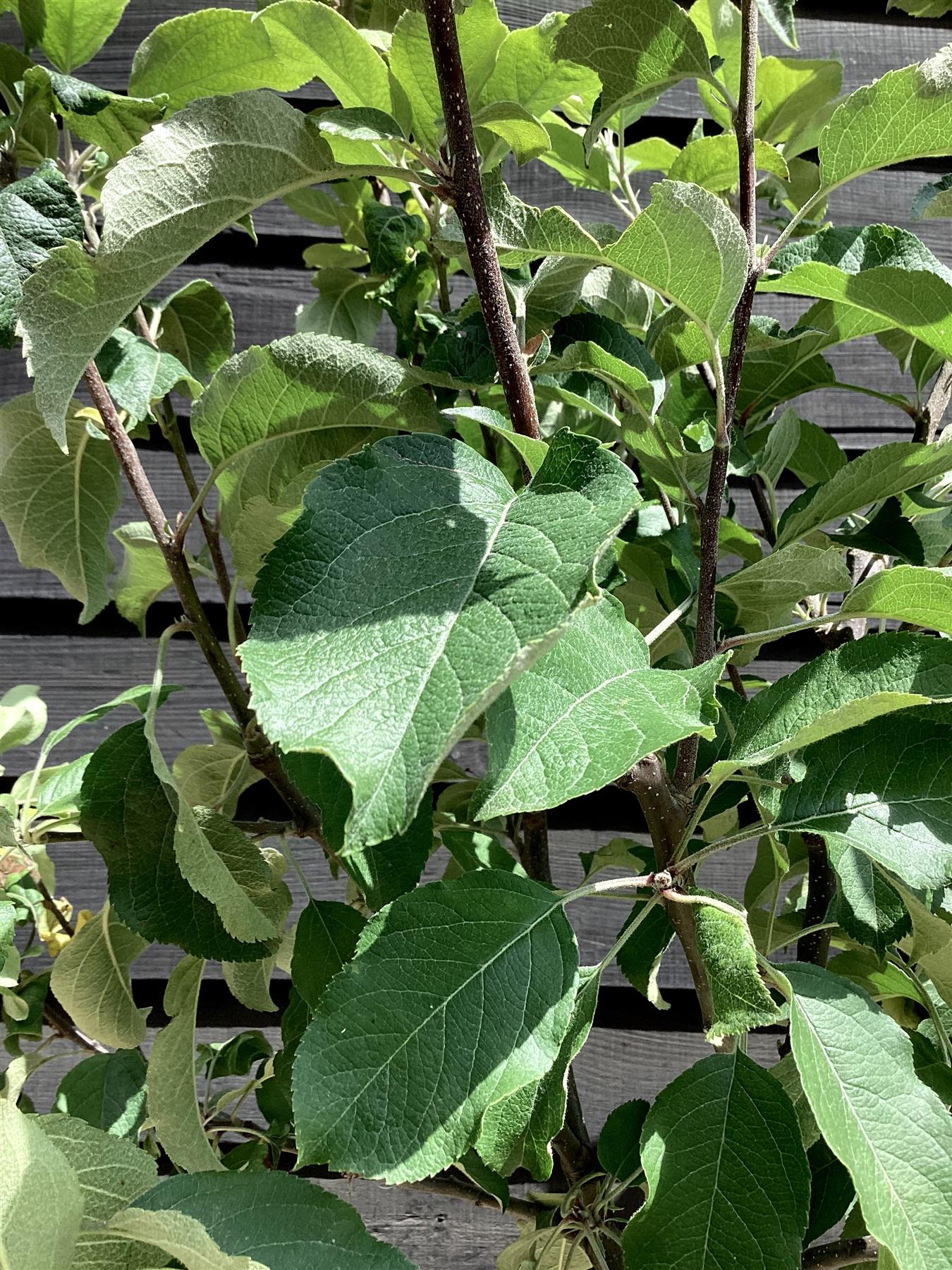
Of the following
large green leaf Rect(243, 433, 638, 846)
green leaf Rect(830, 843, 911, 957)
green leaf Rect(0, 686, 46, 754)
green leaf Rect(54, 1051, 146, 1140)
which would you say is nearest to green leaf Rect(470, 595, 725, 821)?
large green leaf Rect(243, 433, 638, 846)

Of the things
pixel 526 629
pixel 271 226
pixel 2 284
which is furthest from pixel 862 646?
pixel 271 226

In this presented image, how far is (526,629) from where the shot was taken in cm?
24

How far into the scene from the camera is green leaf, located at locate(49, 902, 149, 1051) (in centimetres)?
54

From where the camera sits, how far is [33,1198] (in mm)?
273

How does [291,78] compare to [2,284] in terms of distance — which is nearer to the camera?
[2,284]

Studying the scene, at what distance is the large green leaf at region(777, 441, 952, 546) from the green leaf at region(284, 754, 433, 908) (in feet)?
0.72

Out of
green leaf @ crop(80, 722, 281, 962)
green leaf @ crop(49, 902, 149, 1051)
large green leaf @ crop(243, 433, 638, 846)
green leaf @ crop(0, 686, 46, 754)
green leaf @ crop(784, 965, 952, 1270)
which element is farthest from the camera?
green leaf @ crop(0, 686, 46, 754)

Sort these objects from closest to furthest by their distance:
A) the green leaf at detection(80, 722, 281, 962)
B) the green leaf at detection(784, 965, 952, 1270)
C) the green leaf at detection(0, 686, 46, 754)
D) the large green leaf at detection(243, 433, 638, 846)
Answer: the large green leaf at detection(243, 433, 638, 846) → the green leaf at detection(784, 965, 952, 1270) → the green leaf at detection(80, 722, 281, 962) → the green leaf at detection(0, 686, 46, 754)

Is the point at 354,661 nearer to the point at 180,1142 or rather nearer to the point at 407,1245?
the point at 180,1142

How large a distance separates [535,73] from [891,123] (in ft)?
0.50

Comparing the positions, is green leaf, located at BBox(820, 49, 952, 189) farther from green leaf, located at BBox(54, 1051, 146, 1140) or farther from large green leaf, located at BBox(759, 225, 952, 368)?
green leaf, located at BBox(54, 1051, 146, 1140)

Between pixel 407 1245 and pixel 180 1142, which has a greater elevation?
pixel 180 1142

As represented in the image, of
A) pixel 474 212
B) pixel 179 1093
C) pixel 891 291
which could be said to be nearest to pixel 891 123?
pixel 891 291

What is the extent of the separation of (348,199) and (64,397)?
1.30ft
